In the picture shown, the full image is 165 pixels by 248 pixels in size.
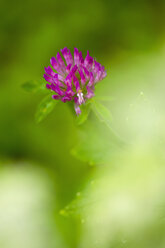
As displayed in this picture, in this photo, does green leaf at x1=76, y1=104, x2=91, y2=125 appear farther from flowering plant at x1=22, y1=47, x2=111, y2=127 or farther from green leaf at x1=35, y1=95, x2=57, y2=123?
green leaf at x1=35, y1=95, x2=57, y2=123

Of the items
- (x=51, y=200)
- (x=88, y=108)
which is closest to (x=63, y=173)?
(x=51, y=200)

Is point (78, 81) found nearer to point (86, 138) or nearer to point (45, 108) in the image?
point (45, 108)

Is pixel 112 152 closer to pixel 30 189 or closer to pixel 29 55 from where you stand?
pixel 30 189

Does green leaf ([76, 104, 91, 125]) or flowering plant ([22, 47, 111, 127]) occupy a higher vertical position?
flowering plant ([22, 47, 111, 127])

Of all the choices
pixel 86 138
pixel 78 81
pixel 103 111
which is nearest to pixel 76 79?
pixel 78 81

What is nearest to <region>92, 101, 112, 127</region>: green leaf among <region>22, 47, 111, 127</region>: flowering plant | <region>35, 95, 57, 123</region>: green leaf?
<region>22, 47, 111, 127</region>: flowering plant

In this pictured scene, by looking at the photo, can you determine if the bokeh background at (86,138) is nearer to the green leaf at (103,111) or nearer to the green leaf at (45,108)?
the green leaf at (103,111)
